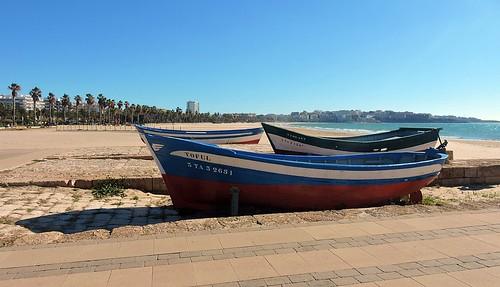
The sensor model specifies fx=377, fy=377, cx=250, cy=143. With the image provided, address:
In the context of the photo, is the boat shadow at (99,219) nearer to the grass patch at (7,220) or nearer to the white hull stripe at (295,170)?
the grass patch at (7,220)

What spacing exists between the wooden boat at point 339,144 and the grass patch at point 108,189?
7.37 metres

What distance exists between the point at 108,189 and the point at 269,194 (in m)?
4.36

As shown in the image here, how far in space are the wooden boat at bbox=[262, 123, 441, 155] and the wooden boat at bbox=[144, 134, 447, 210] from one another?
5633 millimetres

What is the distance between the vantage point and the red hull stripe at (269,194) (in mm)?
7607

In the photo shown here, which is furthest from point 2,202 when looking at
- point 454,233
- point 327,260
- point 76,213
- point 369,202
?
point 454,233

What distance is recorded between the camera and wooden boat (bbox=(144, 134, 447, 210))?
24.5 feet

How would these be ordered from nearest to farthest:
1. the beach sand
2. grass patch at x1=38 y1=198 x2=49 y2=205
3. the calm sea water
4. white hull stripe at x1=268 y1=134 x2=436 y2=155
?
grass patch at x1=38 y1=198 x2=49 y2=205, white hull stripe at x1=268 y1=134 x2=436 y2=155, the beach sand, the calm sea water

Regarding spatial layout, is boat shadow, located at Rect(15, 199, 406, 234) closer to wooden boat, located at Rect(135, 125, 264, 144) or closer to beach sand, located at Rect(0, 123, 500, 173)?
beach sand, located at Rect(0, 123, 500, 173)

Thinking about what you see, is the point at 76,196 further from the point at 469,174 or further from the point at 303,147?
the point at 469,174

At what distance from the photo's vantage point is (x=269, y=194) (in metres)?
7.68

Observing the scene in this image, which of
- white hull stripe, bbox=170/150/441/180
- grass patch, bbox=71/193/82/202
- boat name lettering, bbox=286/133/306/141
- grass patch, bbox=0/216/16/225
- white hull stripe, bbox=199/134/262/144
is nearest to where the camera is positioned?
grass patch, bbox=0/216/16/225

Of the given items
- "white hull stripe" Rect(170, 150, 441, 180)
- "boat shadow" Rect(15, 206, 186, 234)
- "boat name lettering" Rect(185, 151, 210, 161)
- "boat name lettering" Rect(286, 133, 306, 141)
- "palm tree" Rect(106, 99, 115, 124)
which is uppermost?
"palm tree" Rect(106, 99, 115, 124)

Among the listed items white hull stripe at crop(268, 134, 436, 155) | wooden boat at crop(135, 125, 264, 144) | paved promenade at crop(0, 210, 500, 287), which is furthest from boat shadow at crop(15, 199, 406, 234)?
wooden boat at crop(135, 125, 264, 144)

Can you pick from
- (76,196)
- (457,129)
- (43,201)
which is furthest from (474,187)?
(457,129)
